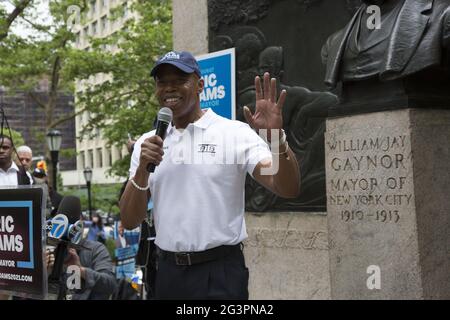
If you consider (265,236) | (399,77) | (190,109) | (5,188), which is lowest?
(265,236)

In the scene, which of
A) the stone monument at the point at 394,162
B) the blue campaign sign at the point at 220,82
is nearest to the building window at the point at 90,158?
the blue campaign sign at the point at 220,82

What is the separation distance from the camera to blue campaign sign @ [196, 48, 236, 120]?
9508 mm

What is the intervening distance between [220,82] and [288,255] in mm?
2522

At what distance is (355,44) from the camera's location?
20.6 feet

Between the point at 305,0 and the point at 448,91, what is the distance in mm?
2952

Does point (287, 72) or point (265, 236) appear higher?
point (287, 72)

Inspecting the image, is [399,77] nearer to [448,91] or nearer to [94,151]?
[448,91]

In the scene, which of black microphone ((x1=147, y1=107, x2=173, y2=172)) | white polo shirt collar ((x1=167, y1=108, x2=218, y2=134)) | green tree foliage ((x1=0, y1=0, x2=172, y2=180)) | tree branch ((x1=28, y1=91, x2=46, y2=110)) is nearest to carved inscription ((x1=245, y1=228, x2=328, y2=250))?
white polo shirt collar ((x1=167, y1=108, x2=218, y2=134))

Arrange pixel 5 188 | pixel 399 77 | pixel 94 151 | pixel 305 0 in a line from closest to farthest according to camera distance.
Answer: pixel 5 188 < pixel 399 77 < pixel 305 0 < pixel 94 151

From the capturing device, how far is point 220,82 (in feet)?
31.9

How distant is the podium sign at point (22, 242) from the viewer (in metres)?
4.33

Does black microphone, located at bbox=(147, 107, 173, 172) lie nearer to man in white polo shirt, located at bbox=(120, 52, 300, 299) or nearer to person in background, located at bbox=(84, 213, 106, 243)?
man in white polo shirt, located at bbox=(120, 52, 300, 299)

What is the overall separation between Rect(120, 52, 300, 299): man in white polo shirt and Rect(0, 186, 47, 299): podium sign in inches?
24.4
